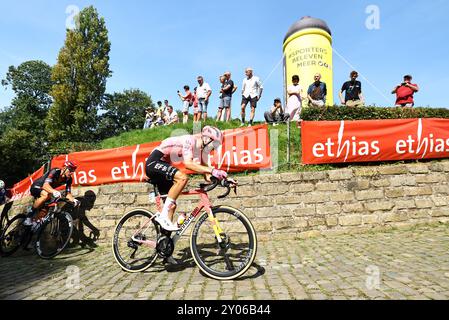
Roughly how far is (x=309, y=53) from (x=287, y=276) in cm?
1506

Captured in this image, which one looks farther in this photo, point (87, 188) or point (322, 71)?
point (322, 71)

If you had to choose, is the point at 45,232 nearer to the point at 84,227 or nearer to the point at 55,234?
the point at 55,234

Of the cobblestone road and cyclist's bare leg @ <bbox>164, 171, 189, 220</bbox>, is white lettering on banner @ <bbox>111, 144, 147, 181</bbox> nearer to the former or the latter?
the cobblestone road

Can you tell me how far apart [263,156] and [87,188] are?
4518mm

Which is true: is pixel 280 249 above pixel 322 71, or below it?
below

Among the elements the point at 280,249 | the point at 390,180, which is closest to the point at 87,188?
the point at 280,249

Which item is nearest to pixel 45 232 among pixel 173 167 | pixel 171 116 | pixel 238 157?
→ pixel 173 167

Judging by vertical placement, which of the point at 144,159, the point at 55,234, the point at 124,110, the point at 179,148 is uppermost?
the point at 124,110

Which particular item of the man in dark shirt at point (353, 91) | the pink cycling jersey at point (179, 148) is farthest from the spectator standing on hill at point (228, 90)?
the pink cycling jersey at point (179, 148)

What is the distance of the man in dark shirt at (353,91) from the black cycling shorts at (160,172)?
9.18 m

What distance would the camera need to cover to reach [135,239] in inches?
190

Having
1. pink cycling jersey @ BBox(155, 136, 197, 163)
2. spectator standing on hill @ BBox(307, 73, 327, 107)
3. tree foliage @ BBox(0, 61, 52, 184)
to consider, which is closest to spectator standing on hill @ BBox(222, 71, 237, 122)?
spectator standing on hill @ BBox(307, 73, 327, 107)

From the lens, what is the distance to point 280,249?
5.87 meters
